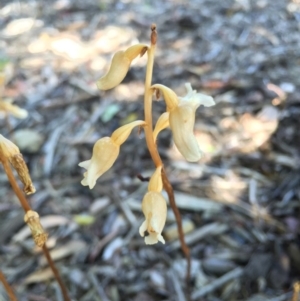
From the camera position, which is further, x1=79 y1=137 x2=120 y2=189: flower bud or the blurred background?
the blurred background

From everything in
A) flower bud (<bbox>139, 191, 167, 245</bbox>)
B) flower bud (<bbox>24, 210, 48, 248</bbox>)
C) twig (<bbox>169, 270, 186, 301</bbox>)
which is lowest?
twig (<bbox>169, 270, 186, 301</bbox>)

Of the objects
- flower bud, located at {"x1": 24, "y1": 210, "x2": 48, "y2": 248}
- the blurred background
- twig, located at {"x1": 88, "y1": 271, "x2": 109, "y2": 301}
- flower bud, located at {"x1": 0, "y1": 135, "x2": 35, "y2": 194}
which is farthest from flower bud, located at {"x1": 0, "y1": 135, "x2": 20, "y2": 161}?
twig, located at {"x1": 88, "y1": 271, "x2": 109, "y2": 301}

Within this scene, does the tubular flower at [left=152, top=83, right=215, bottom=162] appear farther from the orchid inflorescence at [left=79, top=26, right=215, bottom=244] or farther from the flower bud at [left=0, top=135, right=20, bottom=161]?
the flower bud at [left=0, top=135, right=20, bottom=161]

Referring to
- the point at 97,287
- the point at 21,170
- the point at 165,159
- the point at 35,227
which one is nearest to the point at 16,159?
the point at 21,170

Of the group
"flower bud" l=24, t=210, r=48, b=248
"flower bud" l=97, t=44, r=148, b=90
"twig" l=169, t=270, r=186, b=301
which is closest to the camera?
"flower bud" l=97, t=44, r=148, b=90

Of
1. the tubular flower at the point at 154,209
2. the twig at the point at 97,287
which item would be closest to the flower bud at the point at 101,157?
the tubular flower at the point at 154,209

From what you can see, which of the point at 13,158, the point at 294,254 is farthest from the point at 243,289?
the point at 13,158

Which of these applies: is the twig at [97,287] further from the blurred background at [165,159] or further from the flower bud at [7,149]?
the flower bud at [7,149]

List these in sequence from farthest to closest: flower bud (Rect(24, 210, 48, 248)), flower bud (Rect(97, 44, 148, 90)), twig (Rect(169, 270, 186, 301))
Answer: twig (Rect(169, 270, 186, 301)) → flower bud (Rect(24, 210, 48, 248)) → flower bud (Rect(97, 44, 148, 90))
